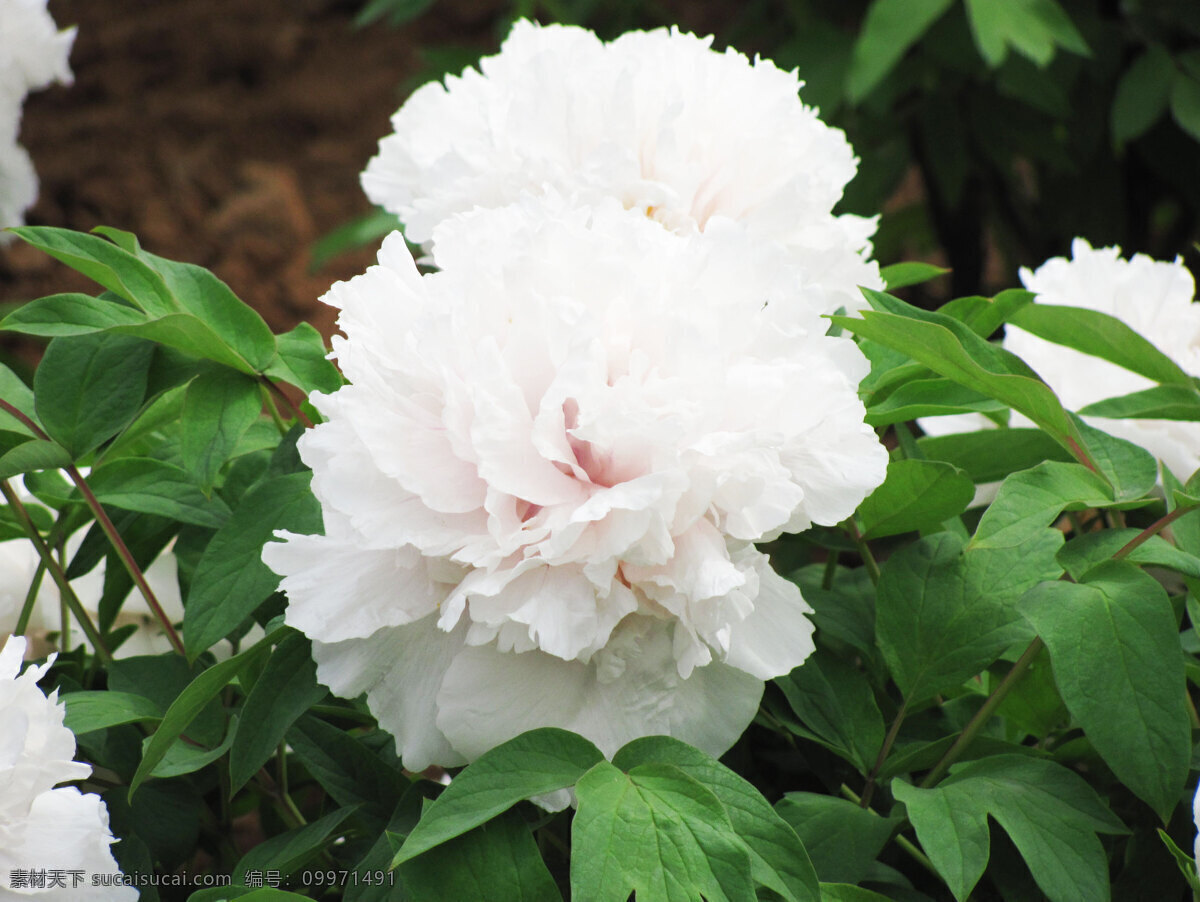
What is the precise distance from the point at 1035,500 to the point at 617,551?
152mm

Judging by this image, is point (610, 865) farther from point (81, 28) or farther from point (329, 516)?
point (81, 28)

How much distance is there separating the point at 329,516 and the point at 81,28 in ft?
7.66

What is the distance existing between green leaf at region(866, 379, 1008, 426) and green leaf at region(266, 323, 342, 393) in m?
0.22

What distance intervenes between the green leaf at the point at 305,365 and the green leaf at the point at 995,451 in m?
0.25

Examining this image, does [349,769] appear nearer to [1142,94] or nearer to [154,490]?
[154,490]

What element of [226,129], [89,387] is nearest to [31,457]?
[89,387]

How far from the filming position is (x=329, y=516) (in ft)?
1.18

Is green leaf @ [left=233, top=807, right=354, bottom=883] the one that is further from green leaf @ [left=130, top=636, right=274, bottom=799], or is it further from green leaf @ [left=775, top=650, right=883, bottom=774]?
green leaf @ [left=775, top=650, right=883, bottom=774]

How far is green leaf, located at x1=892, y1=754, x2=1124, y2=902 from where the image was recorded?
0.36m

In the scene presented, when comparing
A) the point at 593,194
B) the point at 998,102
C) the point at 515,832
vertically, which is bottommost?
the point at 998,102

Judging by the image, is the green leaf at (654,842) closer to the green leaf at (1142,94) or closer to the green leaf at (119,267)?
the green leaf at (119,267)

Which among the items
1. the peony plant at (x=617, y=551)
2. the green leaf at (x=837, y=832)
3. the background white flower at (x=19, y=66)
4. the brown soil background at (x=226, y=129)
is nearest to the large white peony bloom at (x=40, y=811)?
the peony plant at (x=617, y=551)

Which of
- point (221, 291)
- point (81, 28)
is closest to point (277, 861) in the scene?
point (221, 291)

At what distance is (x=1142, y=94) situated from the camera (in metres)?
1.10
